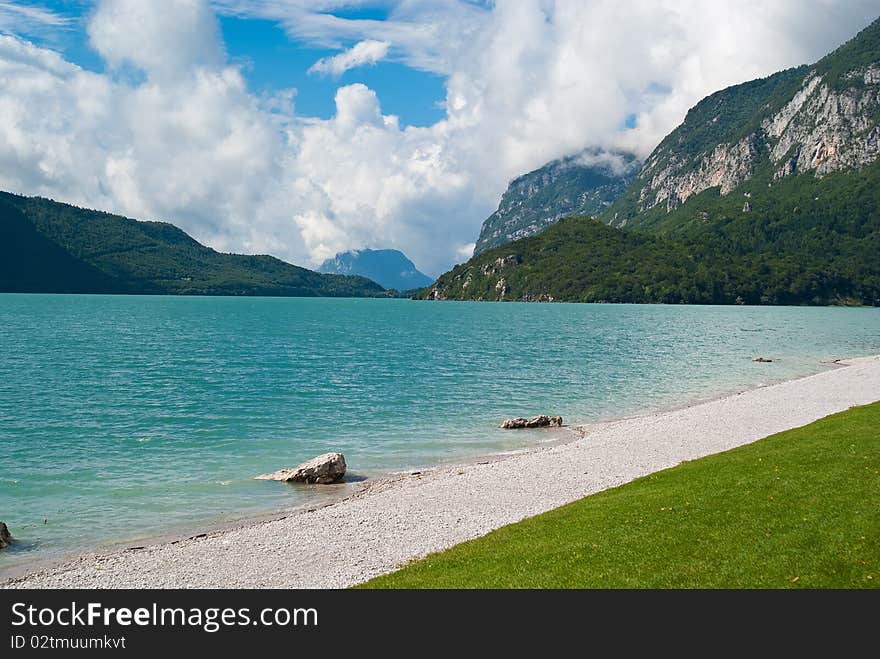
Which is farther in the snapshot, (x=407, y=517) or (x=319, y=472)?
(x=319, y=472)

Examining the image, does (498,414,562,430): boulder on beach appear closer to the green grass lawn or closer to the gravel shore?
the gravel shore

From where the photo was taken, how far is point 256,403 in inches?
2186

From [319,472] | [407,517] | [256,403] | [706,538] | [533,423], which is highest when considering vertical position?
[256,403]

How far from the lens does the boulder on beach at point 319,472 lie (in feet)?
106

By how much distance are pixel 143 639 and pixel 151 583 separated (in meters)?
7.38

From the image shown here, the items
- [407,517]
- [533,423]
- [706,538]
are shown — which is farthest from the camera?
[533,423]

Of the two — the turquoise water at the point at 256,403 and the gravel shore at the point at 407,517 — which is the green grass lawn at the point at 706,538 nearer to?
the gravel shore at the point at 407,517

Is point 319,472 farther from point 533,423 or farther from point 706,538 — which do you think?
point 706,538

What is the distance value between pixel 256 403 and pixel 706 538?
146 feet

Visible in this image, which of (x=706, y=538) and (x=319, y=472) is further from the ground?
(x=706, y=538)

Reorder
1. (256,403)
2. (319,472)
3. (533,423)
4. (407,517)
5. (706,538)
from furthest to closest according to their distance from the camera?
(256,403) < (533,423) < (319,472) < (407,517) < (706,538)

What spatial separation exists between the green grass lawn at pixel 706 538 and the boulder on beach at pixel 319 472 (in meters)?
12.8

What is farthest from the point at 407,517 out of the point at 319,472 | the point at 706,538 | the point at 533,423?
the point at 533,423

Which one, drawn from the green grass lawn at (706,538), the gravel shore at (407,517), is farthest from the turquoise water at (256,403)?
the green grass lawn at (706,538)
